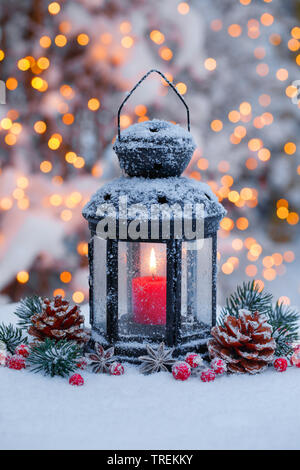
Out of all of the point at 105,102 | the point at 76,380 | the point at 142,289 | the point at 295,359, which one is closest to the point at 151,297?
the point at 142,289

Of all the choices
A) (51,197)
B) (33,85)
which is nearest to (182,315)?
(51,197)

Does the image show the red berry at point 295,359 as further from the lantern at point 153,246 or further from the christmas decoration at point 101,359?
the christmas decoration at point 101,359

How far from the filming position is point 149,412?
98cm

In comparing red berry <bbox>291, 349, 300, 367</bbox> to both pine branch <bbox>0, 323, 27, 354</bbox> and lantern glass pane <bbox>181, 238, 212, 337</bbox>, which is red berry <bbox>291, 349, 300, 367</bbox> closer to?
lantern glass pane <bbox>181, 238, 212, 337</bbox>

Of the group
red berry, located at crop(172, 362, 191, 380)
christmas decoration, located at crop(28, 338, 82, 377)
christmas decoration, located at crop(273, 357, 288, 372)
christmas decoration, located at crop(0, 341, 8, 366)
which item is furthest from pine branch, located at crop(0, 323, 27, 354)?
christmas decoration, located at crop(273, 357, 288, 372)

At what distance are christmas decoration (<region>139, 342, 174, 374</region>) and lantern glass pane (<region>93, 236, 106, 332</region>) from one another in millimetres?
138

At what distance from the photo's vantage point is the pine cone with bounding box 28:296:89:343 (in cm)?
120

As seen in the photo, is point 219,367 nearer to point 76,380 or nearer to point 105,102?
point 76,380

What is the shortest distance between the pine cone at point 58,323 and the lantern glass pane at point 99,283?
0.15ft

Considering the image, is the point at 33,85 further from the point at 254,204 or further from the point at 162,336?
the point at 162,336

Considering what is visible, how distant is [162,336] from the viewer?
3.90 feet

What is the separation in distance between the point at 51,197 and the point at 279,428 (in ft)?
5.44

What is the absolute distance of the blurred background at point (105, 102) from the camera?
2301 mm

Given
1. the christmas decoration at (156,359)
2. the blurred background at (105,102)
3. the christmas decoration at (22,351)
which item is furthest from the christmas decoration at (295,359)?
the blurred background at (105,102)
